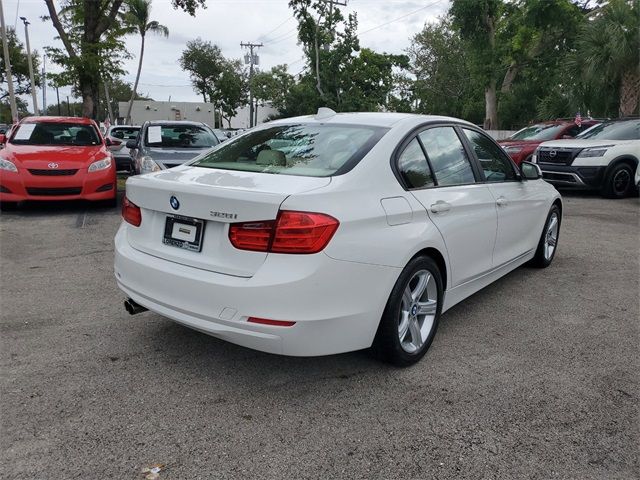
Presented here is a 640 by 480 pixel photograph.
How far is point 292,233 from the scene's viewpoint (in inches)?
100

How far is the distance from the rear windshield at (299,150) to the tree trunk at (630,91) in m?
16.4

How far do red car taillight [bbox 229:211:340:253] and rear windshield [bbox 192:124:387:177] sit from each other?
44cm

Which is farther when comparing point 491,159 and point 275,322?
point 491,159

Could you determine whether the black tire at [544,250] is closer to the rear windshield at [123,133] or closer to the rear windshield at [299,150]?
the rear windshield at [299,150]

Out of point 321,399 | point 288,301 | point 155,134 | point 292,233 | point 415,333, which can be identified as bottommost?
point 321,399

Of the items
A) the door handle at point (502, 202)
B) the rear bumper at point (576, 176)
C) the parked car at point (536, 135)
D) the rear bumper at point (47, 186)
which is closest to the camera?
the door handle at point (502, 202)

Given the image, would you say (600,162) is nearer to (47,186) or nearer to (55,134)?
(47,186)

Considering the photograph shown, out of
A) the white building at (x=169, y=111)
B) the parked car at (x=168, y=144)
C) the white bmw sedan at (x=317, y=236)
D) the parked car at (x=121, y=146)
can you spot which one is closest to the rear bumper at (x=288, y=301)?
the white bmw sedan at (x=317, y=236)

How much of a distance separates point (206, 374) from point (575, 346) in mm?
2438

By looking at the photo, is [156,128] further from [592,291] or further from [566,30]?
[566,30]

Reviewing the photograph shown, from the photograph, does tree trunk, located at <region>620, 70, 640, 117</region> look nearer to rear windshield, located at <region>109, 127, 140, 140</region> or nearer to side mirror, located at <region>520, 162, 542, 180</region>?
side mirror, located at <region>520, 162, 542, 180</region>

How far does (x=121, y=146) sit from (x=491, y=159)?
7.58 metres

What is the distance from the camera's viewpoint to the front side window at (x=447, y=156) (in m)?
3.53

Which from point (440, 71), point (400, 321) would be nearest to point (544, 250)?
point (400, 321)
